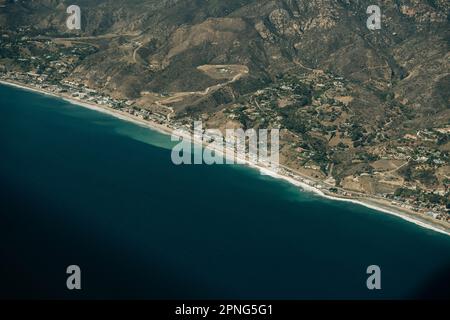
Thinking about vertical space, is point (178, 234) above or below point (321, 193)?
below

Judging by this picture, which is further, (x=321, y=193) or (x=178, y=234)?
(x=321, y=193)

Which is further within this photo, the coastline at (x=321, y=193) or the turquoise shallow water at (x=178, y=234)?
the coastline at (x=321, y=193)

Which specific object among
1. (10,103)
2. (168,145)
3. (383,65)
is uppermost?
(383,65)

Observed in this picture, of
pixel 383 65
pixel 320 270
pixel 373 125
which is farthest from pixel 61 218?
pixel 383 65

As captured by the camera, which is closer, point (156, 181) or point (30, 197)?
point (30, 197)

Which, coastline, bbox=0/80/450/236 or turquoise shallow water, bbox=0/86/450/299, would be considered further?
coastline, bbox=0/80/450/236
